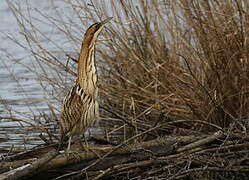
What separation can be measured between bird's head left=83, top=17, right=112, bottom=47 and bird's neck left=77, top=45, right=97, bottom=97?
35 millimetres

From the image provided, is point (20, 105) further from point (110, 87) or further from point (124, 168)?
point (124, 168)

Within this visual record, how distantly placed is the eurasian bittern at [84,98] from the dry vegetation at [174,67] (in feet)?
2.46

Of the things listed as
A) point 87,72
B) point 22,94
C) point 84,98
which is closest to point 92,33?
point 87,72

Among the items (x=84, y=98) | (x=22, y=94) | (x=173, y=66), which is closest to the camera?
(x=84, y=98)

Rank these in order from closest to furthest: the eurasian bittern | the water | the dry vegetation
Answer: the eurasian bittern < the dry vegetation < the water

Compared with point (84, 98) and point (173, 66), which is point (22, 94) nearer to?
point (173, 66)

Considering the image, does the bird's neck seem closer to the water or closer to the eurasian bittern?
the eurasian bittern

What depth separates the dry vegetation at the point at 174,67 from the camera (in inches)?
232

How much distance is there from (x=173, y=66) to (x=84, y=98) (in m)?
1.51

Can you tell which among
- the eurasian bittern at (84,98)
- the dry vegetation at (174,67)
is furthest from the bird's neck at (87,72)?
the dry vegetation at (174,67)

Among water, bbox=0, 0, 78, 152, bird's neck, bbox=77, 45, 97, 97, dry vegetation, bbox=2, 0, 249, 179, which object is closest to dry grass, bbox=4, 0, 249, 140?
dry vegetation, bbox=2, 0, 249, 179

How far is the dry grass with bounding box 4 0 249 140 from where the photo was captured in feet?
19.4

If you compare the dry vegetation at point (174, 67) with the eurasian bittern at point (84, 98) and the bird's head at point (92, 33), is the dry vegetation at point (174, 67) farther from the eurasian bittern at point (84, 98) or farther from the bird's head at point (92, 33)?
the bird's head at point (92, 33)

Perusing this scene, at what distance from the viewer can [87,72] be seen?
15.9ft
